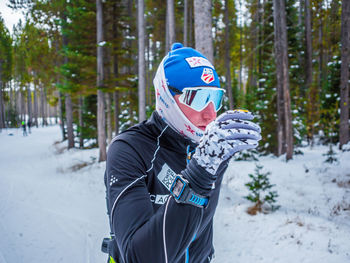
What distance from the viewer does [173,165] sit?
1554 mm

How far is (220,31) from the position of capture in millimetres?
28375

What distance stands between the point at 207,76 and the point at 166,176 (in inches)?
31.5

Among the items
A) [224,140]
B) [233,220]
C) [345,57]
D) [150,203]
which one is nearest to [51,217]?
[233,220]

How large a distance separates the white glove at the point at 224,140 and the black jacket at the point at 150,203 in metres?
0.18

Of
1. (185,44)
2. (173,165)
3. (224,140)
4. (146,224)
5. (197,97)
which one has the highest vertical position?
(185,44)

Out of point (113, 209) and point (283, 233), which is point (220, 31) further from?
point (113, 209)

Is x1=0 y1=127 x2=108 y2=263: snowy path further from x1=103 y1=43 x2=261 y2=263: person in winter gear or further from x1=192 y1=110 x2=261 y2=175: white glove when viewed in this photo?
x1=192 y1=110 x2=261 y2=175: white glove

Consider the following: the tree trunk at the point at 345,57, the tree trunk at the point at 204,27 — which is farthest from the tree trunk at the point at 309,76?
the tree trunk at the point at 204,27

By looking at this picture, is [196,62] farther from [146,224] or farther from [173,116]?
[146,224]

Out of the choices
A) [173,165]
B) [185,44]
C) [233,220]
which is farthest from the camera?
[185,44]

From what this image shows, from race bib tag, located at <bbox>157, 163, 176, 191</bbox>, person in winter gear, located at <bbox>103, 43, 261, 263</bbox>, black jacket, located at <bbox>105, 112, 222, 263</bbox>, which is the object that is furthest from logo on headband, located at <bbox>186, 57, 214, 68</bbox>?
race bib tag, located at <bbox>157, 163, 176, 191</bbox>

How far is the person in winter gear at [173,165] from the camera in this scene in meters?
1.01

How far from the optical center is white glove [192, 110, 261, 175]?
107 centimetres

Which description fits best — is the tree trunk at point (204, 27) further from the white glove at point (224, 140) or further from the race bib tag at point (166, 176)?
the white glove at point (224, 140)
